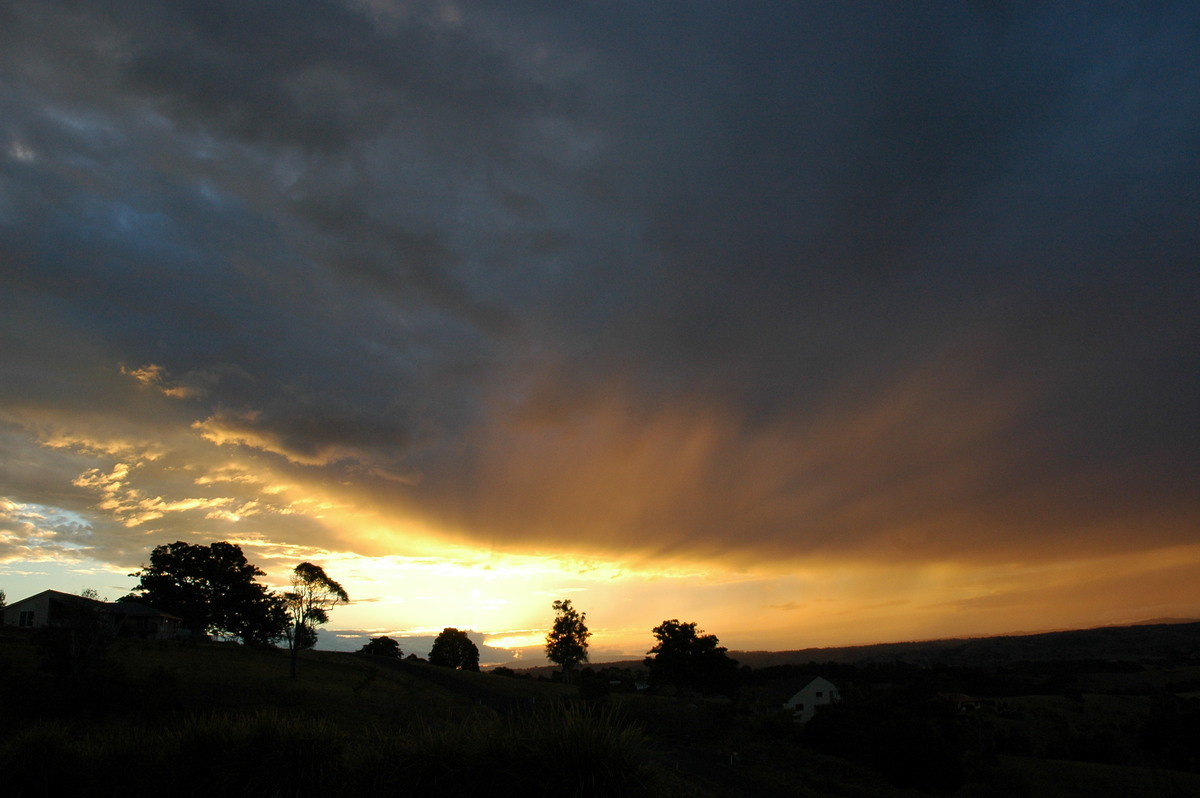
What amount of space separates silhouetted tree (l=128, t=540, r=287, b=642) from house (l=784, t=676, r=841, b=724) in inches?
2976

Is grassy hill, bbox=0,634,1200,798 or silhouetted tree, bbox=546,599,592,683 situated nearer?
grassy hill, bbox=0,634,1200,798

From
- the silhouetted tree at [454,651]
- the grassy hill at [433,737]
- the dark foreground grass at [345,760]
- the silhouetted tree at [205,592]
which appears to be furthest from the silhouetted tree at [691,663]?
the dark foreground grass at [345,760]

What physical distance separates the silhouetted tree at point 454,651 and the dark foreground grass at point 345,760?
10737cm

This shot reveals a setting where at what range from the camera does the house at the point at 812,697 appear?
283 feet

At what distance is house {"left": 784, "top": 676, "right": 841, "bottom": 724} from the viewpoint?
283 feet

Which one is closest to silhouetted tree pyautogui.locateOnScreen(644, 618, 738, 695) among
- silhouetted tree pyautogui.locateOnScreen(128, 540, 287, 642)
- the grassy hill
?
the grassy hill

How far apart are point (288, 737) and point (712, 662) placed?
82.4 meters

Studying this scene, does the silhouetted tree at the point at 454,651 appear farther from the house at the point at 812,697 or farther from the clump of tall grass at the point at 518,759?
the clump of tall grass at the point at 518,759

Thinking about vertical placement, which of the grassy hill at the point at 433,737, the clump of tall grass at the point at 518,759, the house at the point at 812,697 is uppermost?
the clump of tall grass at the point at 518,759

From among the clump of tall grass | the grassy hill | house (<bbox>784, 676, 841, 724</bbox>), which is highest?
the clump of tall grass

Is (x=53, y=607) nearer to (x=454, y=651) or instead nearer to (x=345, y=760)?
(x=454, y=651)

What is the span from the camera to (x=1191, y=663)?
491ft

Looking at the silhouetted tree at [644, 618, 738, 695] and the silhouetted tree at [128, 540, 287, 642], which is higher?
the silhouetted tree at [128, 540, 287, 642]

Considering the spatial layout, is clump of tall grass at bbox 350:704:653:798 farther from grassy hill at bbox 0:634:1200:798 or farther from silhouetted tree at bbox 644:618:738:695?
silhouetted tree at bbox 644:618:738:695
